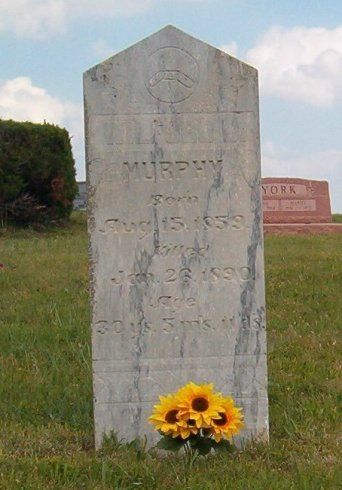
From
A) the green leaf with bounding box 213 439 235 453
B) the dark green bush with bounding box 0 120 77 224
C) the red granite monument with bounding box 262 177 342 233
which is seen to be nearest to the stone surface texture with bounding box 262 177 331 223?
the red granite monument with bounding box 262 177 342 233

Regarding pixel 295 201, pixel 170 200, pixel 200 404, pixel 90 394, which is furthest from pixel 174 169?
pixel 295 201

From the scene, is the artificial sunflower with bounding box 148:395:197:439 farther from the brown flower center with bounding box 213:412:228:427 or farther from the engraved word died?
the engraved word died

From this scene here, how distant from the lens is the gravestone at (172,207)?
15.4ft

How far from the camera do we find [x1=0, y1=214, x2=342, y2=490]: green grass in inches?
169

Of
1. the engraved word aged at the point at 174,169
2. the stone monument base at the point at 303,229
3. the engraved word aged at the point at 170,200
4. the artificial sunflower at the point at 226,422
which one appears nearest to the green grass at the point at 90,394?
the artificial sunflower at the point at 226,422

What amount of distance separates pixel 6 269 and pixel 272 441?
5.46m

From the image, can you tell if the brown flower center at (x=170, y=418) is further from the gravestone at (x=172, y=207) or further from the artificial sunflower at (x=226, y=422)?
the gravestone at (x=172, y=207)

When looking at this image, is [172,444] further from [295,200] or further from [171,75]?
[295,200]

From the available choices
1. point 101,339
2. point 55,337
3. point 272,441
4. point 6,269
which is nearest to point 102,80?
point 101,339

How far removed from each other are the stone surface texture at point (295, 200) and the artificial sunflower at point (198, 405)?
13.1 meters

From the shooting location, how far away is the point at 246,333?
15.7ft

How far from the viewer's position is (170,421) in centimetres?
436

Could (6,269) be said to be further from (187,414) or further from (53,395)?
(187,414)

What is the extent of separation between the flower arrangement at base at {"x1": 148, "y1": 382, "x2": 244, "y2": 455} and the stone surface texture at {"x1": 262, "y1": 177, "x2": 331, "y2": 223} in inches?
516
